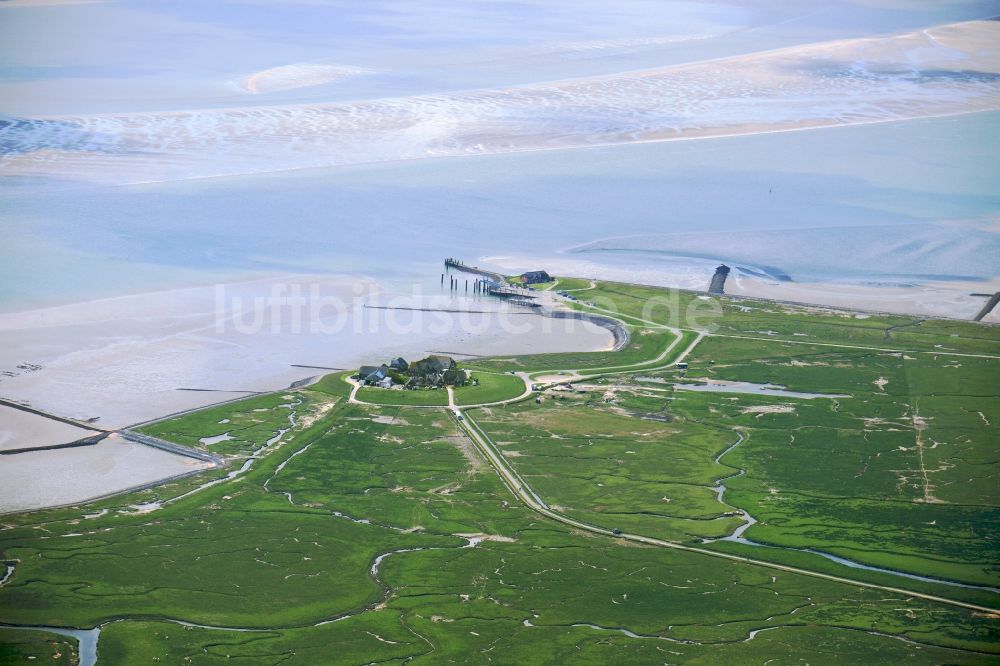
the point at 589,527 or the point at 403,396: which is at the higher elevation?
the point at 403,396

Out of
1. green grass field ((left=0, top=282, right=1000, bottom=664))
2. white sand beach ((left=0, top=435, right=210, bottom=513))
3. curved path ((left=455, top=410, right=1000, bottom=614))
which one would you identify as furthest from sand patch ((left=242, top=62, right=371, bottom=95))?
curved path ((left=455, top=410, right=1000, bottom=614))

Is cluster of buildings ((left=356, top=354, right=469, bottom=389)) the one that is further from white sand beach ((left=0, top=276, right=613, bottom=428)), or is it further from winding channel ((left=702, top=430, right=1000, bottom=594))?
winding channel ((left=702, top=430, right=1000, bottom=594))

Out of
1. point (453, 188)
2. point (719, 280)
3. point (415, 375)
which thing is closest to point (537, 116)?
point (453, 188)

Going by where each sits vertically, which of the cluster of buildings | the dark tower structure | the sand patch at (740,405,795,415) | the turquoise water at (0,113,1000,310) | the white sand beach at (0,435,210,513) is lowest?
the white sand beach at (0,435,210,513)

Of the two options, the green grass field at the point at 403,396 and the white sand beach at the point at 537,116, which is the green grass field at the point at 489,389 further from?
the white sand beach at the point at 537,116

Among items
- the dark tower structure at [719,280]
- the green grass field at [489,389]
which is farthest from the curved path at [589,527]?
the dark tower structure at [719,280]

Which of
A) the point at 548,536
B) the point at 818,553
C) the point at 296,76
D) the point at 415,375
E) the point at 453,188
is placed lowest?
the point at 818,553

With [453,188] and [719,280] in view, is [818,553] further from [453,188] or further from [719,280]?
[453,188]

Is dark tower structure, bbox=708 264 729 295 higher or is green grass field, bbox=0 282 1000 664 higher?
dark tower structure, bbox=708 264 729 295
